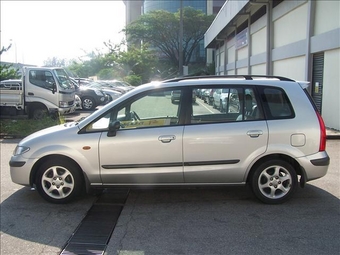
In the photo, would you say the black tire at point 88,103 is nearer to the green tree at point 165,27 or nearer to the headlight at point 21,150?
the headlight at point 21,150

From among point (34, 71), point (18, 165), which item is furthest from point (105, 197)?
point (34, 71)

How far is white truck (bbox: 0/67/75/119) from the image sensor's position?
40.7 feet

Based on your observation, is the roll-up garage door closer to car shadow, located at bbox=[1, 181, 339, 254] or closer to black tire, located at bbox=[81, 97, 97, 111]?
car shadow, located at bbox=[1, 181, 339, 254]

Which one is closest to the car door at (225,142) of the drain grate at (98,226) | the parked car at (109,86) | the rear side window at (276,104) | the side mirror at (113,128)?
the rear side window at (276,104)

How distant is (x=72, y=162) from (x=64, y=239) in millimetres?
1178

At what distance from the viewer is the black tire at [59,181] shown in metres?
4.70

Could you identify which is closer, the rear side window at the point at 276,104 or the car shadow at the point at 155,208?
the car shadow at the point at 155,208

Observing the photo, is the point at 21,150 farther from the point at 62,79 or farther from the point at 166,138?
the point at 62,79

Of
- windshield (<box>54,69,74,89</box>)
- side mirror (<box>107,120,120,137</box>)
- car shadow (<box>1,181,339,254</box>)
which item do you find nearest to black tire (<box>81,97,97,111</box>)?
windshield (<box>54,69,74,89</box>)

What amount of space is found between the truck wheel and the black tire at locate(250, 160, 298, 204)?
389 inches

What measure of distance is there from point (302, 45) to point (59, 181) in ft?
37.2

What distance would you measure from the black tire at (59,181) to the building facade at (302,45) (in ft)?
28.8

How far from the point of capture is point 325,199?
16.1ft

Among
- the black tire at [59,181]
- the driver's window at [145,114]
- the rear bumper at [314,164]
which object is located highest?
the driver's window at [145,114]
